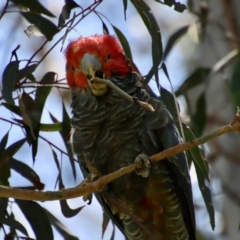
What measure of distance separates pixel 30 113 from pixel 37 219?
1.29 feet

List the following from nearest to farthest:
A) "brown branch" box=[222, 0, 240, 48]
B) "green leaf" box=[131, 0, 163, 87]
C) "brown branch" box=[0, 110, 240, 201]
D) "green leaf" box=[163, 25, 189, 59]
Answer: "brown branch" box=[0, 110, 240, 201] < "green leaf" box=[131, 0, 163, 87] < "green leaf" box=[163, 25, 189, 59] < "brown branch" box=[222, 0, 240, 48]

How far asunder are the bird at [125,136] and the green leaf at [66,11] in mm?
186

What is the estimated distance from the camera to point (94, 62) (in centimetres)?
239

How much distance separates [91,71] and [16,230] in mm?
638

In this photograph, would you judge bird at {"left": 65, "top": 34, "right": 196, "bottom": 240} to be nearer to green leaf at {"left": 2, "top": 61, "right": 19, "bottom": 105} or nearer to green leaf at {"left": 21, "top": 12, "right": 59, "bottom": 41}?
green leaf at {"left": 21, "top": 12, "right": 59, "bottom": 41}

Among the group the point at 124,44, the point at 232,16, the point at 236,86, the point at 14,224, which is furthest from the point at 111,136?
the point at 232,16

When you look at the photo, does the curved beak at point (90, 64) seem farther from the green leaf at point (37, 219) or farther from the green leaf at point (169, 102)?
the green leaf at point (37, 219)

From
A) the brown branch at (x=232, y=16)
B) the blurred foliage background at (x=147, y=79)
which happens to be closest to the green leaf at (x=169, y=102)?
the blurred foliage background at (x=147, y=79)

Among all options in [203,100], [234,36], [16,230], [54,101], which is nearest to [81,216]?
[54,101]

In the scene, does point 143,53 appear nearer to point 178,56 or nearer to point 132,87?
point 178,56

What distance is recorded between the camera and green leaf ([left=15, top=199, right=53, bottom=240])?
2354 mm

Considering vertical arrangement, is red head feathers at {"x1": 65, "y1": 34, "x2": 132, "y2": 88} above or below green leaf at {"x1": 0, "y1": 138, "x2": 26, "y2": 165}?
above

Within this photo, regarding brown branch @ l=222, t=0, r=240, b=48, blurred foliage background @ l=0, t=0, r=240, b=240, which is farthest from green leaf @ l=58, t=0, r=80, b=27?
brown branch @ l=222, t=0, r=240, b=48

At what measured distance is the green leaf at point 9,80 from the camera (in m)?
2.13
